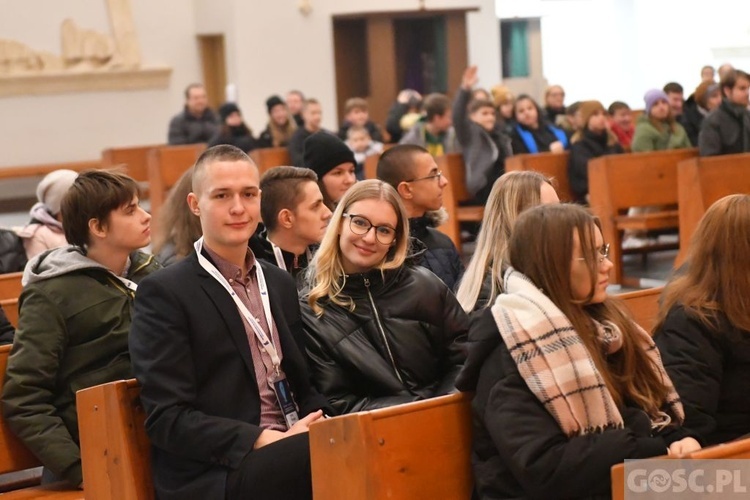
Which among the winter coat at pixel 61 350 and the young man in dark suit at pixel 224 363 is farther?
the winter coat at pixel 61 350

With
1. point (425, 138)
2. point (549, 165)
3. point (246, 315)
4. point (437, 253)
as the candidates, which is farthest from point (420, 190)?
point (425, 138)

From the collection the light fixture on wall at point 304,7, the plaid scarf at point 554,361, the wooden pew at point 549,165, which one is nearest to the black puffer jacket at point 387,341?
the plaid scarf at point 554,361

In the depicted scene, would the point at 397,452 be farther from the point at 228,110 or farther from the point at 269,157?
the point at 228,110

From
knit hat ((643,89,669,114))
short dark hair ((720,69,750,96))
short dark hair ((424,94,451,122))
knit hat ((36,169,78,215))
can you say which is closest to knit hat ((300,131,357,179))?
knit hat ((36,169,78,215))

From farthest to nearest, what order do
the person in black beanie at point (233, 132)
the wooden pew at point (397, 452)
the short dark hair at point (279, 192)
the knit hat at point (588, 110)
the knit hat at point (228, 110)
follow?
the knit hat at point (228, 110) < the person in black beanie at point (233, 132) < the knit hat at point (588, 110) < the short dark hair at point (279, 192) < the wooden pew at point (397, 452)

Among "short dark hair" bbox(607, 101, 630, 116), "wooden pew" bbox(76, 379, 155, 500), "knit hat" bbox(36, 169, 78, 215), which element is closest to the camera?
"wooden pew" bbox(76, 379, 155, 500)

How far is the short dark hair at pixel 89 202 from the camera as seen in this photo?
3920 millimetres

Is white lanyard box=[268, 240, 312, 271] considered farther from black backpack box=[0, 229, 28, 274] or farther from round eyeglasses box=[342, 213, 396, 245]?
black backpack box=[0, 229, 28, 274]

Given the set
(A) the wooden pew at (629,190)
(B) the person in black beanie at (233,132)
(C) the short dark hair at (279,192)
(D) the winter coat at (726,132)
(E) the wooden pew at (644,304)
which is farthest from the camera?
(B) the person in black beanie at (233,132)

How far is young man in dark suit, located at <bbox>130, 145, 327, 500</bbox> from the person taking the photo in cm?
321

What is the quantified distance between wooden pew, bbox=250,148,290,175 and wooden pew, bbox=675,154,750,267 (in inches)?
165

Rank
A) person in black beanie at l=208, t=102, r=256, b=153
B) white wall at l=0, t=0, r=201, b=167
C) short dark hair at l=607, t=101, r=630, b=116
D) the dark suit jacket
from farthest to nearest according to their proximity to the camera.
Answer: white wall at l=0, t=0, r=201, b=167, person in black beanie at l=208, t=102, r=256, b=153, short dark hair at l=607, t=101, r=630, b=116, the dark suit jacket

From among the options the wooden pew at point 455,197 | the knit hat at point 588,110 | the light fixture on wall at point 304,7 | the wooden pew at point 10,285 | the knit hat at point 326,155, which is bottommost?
the wooden pew at point 455,197

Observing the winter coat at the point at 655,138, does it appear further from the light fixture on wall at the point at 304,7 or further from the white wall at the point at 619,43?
the white wall at the point at 619,43
